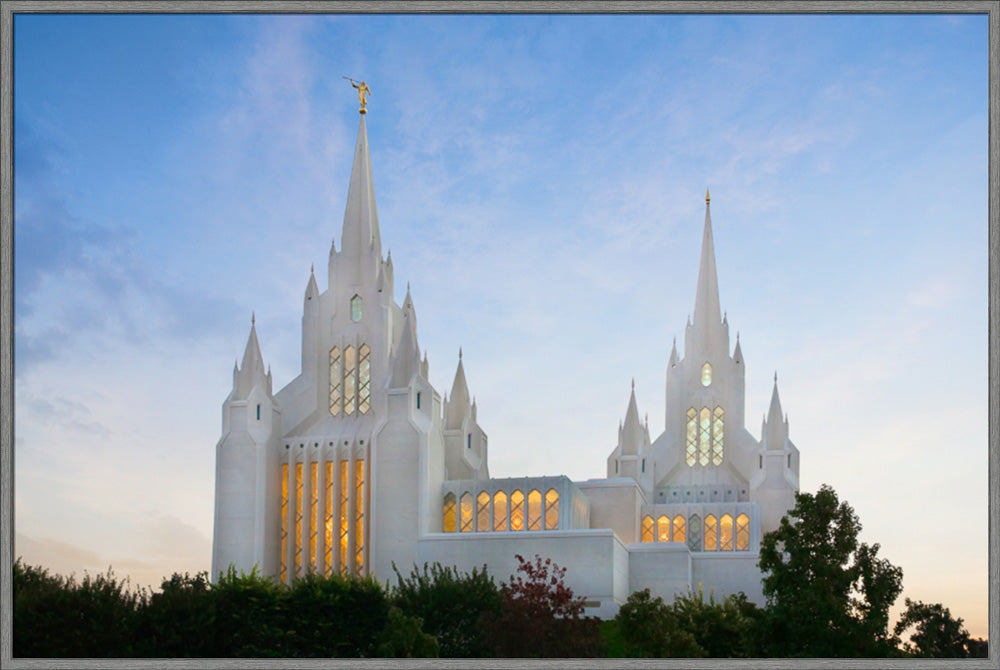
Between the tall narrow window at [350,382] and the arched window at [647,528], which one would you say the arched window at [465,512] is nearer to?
the tall narrow window at [350,382]

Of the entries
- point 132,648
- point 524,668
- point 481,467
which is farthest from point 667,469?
point 524,668

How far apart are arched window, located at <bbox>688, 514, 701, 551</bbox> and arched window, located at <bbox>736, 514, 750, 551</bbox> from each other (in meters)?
1.93

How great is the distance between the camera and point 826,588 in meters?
30.1

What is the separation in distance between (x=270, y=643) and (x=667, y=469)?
3826 cm

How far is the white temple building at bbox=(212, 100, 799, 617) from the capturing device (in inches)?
1832

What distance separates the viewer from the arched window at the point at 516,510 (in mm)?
49188

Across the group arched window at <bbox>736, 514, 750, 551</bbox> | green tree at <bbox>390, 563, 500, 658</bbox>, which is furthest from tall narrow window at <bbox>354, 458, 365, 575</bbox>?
arched window at <bbox>736, 514, 750, 551</bbox>

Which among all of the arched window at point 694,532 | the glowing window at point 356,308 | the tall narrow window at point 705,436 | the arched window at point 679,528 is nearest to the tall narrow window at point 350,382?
the glowing window at point 356,308

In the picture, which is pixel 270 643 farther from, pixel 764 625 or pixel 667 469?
pixel 667 469

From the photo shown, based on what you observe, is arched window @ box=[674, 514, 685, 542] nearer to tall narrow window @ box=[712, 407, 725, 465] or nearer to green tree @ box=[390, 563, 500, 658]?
tall narrow window @ box=[712, 407, 725, 465]

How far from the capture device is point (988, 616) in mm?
18297

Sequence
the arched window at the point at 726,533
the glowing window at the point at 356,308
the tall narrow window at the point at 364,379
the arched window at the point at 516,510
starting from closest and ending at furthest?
the arched window at the point at 516,510
the tall narrow window at the point at 364,379
the glowing window at the point at 356,308
the arched window at the point at 726,533

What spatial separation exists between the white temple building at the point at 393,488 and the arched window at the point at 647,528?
0.06m

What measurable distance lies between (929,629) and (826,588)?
2.59 m
